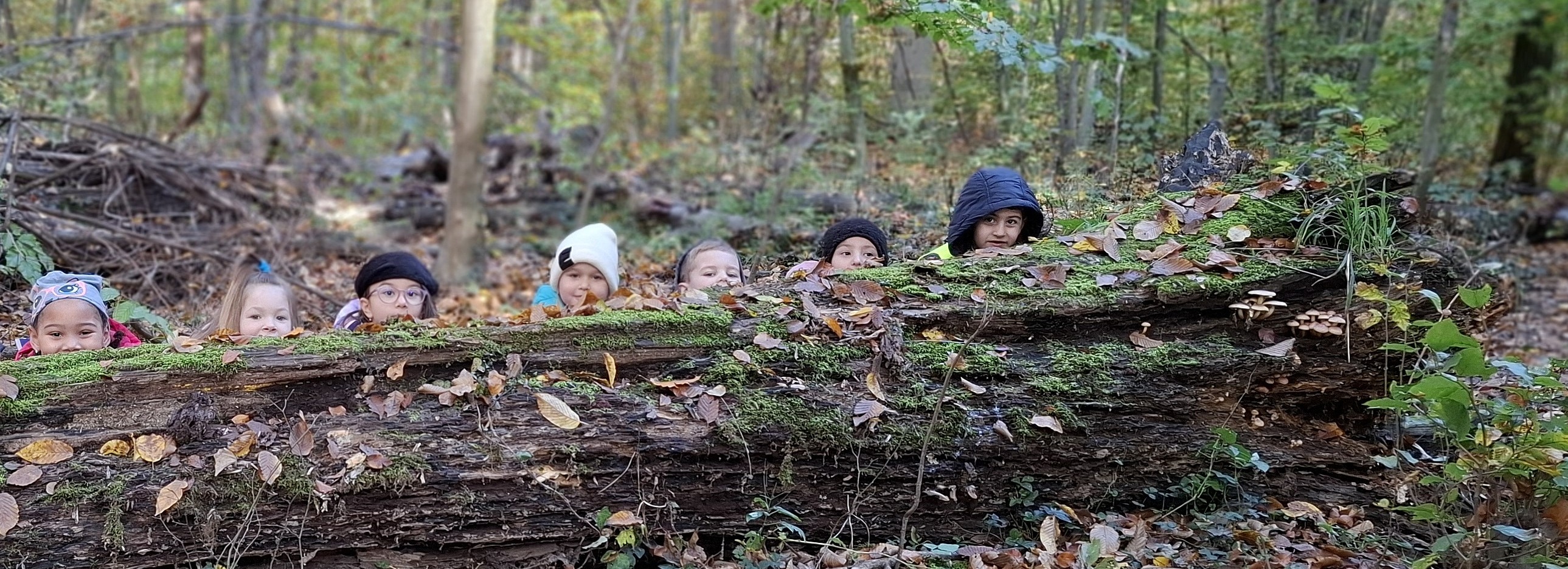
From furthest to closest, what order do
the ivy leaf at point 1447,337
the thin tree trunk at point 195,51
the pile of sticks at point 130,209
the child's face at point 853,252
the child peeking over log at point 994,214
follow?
the thin tree trunk at point 195,51, the pile of sticks at point 130,209, the child's face at point 853,252, the child peeking over log at point 994,214, the ivy leaf at point 1447,337

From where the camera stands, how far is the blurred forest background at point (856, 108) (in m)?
6.83

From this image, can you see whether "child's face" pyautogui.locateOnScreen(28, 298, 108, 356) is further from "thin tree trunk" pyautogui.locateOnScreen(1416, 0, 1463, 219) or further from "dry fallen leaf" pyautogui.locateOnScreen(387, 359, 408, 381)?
"thin tree trunk" pyautogui.locateOnScreen(1416, 0, 1463, 219)

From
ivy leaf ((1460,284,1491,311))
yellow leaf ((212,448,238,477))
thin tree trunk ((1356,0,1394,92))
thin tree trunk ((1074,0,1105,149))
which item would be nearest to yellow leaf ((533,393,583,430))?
yellow leaf ((212,448,238,477))

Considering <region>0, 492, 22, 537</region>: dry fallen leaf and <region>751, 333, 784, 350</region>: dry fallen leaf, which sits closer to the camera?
<region>0, 492, 22, 537</region>: dry fallen leaf

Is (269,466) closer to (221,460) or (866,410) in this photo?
(221,460)

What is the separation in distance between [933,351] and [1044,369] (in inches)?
18.6

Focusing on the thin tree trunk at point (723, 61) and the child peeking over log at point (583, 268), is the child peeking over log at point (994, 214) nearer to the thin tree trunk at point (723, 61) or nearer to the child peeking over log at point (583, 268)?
the child peeking over log at point (583, 268)

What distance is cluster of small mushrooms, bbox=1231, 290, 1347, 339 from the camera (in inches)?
152

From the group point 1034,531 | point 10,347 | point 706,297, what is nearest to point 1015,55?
point 706,297

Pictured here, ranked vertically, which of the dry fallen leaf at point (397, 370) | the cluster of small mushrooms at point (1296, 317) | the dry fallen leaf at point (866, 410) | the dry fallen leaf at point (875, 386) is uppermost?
the cluster of small mushrooms at point (1296, 317)

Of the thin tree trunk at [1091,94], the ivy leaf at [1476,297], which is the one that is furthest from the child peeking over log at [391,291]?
the thin tree trunk at [1091,94]

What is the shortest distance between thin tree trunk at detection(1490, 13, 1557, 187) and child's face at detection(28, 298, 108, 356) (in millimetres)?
18097

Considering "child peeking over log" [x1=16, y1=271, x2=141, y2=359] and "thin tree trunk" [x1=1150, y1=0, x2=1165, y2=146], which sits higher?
"thin tree trunk" [x1=1150, y1=0, x2=1165, y2=146]

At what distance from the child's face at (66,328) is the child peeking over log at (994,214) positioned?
3.89 m
